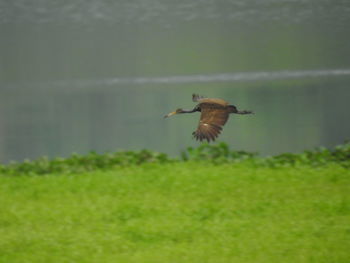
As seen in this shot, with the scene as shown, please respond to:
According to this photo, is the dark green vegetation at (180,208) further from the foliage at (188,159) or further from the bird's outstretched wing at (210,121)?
the bird's outstretched wing at (210,121)

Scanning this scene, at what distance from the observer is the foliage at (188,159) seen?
721 centimetres

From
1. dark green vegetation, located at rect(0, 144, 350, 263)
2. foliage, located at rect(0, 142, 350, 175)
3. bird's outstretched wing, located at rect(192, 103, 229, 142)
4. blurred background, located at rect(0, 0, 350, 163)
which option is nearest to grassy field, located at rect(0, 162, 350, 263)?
dark green vegetation, located at rect(0, 144, 350, 263)

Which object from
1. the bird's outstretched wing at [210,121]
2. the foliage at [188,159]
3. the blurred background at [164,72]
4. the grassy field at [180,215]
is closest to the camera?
the bird's outstretched wing at [210,121]

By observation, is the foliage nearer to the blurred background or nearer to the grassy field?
the grassy field

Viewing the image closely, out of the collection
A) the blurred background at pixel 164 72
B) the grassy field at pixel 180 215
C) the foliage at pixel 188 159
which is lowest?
the grassy field at pixel 180 215

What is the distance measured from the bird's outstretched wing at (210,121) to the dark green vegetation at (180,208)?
1134mm

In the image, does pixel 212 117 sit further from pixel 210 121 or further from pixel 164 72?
pixel 164 72

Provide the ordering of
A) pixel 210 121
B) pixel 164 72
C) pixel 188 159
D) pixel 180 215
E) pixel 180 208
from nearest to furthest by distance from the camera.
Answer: pixel 210 121, pixel 180 215, pixel 180 208, pixel 188 159, pixel 164 72

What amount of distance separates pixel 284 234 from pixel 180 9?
1161 centimetres

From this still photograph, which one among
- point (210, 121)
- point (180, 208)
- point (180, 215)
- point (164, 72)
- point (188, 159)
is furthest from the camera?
point (164, 72)

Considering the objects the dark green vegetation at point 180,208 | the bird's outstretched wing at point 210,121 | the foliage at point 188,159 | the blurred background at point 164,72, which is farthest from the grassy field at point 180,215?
the blurred background at point 164,72

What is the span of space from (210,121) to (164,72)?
9125mm

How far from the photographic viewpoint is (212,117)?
4.18 metres

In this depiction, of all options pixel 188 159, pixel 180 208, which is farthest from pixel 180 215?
pixel 188 159
